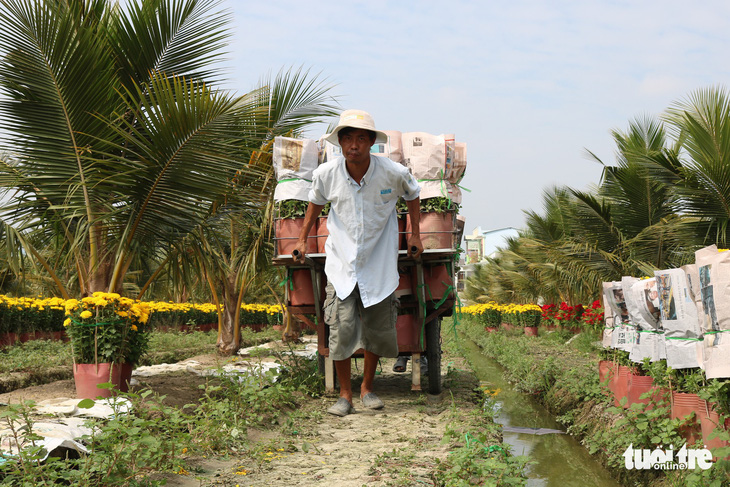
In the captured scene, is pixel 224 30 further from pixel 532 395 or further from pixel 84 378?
pixel 532 395

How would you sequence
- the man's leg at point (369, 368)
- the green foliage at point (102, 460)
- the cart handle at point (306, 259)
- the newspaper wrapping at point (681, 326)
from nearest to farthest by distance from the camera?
the green foliage at point (102, 460), the newspaper wrapping at point (681, 326), the cart handle at point (306, 259), the man's leg at point (369, 368)

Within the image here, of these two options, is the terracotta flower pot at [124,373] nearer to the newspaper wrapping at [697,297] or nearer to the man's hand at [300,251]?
the man's hand at [300,251]

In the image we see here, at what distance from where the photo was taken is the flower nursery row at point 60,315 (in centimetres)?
1077

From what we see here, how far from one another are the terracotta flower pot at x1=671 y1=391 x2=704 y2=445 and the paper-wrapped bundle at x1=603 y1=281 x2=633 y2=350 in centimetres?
146

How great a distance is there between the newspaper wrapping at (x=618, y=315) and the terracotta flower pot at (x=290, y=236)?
8.87 feet

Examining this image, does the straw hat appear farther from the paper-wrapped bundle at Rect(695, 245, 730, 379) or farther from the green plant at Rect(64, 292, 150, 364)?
the green plant at Rect(64, 292, 150, 364)

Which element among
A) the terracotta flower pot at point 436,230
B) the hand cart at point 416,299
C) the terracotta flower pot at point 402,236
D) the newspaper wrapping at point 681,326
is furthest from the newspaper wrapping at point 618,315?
the terracotta flower pot at point 402,236

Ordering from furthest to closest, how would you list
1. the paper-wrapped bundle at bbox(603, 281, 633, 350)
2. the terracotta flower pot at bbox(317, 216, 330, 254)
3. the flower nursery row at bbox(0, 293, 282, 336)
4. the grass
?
the flower nursery row at bbox(0, 293, 282, 336), the grass, the paper-wrapped bundle at bbox(603, 281, 633, 350), the terracotta flower pot at bbox(317, 216, 330, 254)

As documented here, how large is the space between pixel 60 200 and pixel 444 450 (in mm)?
3919

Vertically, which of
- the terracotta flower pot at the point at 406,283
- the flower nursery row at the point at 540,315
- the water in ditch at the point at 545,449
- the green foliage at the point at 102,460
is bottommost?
the water in ditch at the point at 545,449

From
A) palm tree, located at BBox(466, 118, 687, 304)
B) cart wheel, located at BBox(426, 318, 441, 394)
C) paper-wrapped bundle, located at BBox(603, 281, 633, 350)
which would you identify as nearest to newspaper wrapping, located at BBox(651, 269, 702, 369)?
paper-wrapped bundle, located at BBox(603, 281, 633, 350)

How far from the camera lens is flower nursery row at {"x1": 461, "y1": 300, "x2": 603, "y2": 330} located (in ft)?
52.6

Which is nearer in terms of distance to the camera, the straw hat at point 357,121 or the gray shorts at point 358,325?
the straw hat at point 357,121

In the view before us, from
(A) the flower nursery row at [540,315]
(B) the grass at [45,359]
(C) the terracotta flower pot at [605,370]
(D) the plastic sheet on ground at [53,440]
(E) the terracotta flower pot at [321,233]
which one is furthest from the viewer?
(A) the flower nursery row at [540,315]
